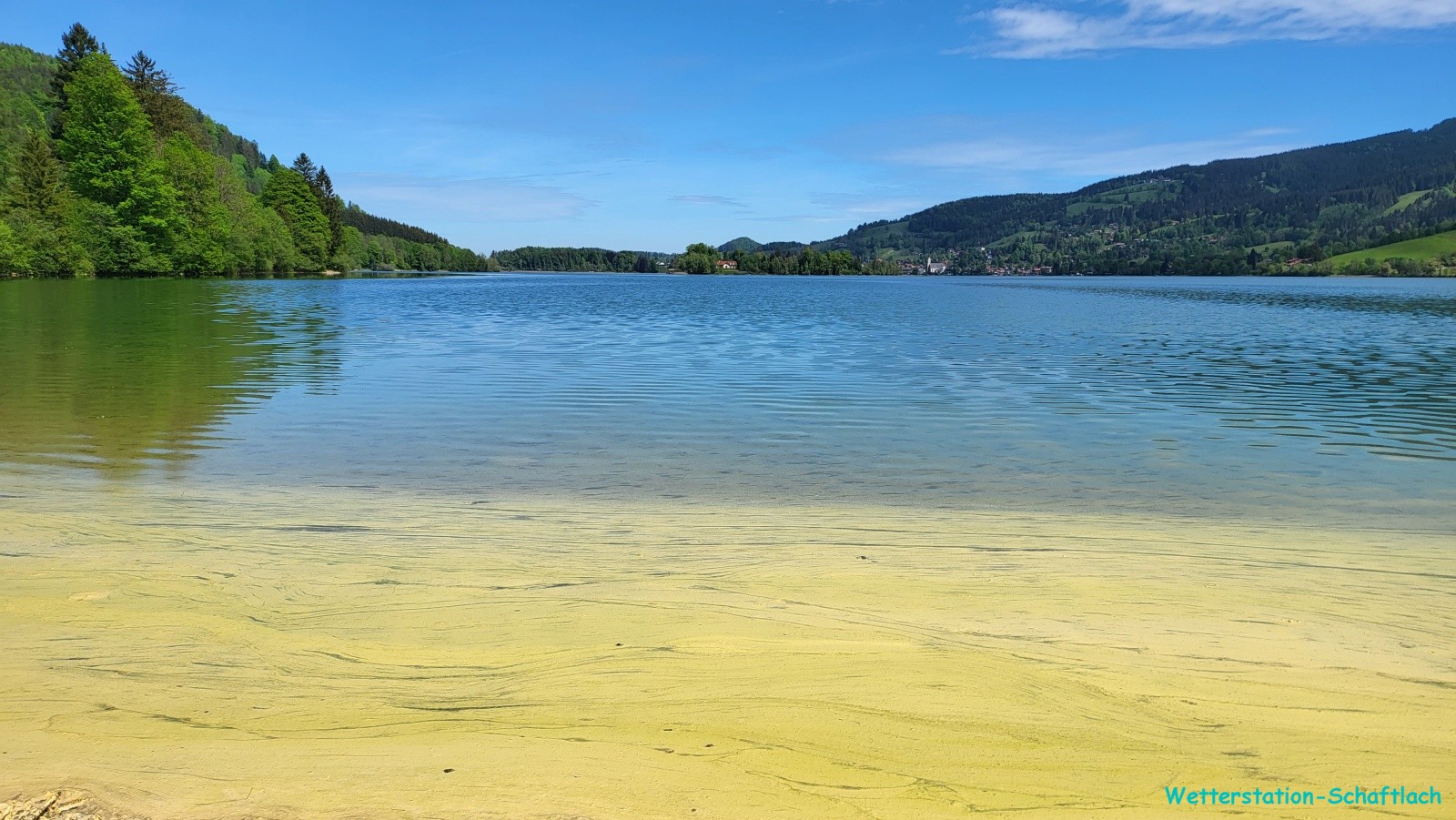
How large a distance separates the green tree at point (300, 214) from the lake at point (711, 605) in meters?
98.1

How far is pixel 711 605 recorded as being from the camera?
548cm

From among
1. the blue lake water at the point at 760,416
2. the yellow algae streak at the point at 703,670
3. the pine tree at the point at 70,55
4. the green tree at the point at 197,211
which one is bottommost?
the yellow algae streak at the point at 703,670

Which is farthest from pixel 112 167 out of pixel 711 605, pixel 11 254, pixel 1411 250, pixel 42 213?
pixel 1411 250

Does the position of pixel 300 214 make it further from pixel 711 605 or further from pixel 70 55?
pixel 711 605

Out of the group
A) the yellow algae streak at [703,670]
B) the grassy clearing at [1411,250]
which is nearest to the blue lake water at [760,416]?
the yellow algae streak at [703,670]

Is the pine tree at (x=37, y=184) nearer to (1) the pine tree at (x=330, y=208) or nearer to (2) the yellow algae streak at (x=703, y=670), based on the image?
(1) the pine tree at (x=330, y=208)

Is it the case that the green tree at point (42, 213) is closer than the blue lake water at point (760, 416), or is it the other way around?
the blue lake water at point (760, 416)

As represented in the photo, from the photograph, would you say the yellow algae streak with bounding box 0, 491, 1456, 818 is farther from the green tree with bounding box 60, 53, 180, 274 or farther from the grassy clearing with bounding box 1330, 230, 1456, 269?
the grassy clearing with bounding box 1330, 230, 1456, 269

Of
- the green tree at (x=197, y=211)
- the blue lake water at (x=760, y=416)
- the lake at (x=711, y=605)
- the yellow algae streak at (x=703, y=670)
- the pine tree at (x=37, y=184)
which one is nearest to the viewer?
the yellow algae streak at (x=703, y=670)

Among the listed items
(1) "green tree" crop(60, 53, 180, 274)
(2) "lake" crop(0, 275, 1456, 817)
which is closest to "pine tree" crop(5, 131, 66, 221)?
(1) "green tree" crop(60, 53, 180, 274)

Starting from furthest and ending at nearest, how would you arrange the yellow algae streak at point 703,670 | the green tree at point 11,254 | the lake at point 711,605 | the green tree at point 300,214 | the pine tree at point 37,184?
the green tree at point 300,214 < the pine tree at point 37,184 < the green tree at point 11,254 < the lake at point 711,605 < the yellow algae streak at point 703,670

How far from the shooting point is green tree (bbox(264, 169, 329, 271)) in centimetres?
10294

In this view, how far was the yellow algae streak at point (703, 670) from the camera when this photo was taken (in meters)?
3.51

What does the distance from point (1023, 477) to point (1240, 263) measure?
672ft
